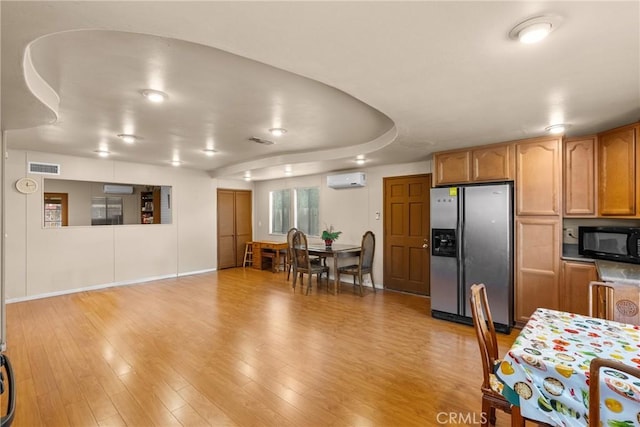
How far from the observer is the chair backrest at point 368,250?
5191 millimetres

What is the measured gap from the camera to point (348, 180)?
585 centimetres

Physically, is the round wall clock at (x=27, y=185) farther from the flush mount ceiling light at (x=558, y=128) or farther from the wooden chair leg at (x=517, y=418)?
the flush mount ceiling light at (x=558, y=128)

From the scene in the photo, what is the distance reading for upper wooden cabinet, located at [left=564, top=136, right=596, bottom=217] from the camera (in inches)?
132

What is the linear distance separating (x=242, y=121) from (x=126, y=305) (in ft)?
11.1

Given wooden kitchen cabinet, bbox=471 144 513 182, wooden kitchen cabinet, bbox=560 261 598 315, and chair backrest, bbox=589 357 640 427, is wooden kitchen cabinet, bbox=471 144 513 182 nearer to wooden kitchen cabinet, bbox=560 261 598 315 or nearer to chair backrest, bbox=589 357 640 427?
wooden kitchen cabinet, bbox=560 261 598 315

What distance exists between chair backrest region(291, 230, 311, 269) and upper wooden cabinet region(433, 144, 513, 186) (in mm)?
2474

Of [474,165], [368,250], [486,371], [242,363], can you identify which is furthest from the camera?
[368,250]

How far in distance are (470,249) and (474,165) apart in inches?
41.9

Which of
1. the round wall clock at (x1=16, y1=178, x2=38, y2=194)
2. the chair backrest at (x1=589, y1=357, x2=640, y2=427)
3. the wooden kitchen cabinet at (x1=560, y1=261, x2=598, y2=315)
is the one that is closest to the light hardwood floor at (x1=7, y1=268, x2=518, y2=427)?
the wooden kitchen cabinet at (x1=560, y1=261, x2=598, y2=315)

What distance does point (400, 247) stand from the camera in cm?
545

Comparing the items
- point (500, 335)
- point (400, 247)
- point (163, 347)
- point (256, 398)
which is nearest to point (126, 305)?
point (163, 347)

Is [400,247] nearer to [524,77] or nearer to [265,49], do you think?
[524,77]

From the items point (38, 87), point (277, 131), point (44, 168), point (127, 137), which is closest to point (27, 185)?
point (44, 168)

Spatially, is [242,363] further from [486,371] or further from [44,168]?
[44,168]
